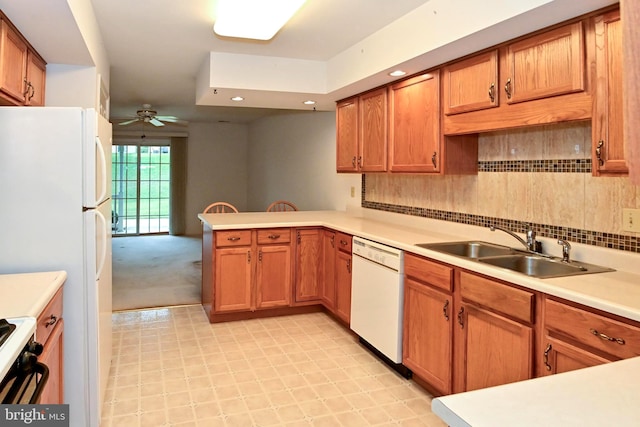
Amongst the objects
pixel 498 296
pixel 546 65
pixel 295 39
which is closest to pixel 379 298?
pixel 498 296

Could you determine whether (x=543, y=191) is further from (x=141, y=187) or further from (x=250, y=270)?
(x=141, y=187)

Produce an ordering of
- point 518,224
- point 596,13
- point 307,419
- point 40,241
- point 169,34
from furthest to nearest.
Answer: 1. point 169,34
2. point 518,224
3. point 307,419
4. point 40,241
5. point 596,13

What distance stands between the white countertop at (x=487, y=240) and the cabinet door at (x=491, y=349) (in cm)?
22

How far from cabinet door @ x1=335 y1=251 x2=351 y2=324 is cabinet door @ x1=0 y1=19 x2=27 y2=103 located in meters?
2.41

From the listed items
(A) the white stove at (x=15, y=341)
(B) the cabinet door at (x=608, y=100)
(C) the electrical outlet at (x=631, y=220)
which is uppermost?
(B) the cabinet door at (x=608, y=100)

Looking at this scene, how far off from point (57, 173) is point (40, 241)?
32cm

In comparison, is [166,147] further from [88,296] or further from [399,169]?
[88,296]

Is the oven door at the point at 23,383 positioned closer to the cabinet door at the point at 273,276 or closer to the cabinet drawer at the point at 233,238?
the cabinet drawer at the point at 233,238

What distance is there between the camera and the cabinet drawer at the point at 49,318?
178 centimetres

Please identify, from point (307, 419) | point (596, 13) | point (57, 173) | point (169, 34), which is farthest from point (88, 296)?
point (596, 13)

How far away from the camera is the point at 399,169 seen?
139 inches

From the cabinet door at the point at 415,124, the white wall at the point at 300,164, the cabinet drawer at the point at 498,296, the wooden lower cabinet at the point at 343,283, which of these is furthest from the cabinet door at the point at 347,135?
the cabinet drawer at the point at 498,296

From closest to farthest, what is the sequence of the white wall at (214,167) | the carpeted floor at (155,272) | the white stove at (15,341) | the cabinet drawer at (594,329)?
the white stove at (15,341), the cabinet drawer at (594,329), the carpeted floor at (155,272), the white wall at (214,167)

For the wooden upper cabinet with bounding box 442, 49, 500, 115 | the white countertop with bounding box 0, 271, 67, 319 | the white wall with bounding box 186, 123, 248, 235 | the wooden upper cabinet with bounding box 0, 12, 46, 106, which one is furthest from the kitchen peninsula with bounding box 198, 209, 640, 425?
the white wall with bounding box 186, 123, 248, 235
